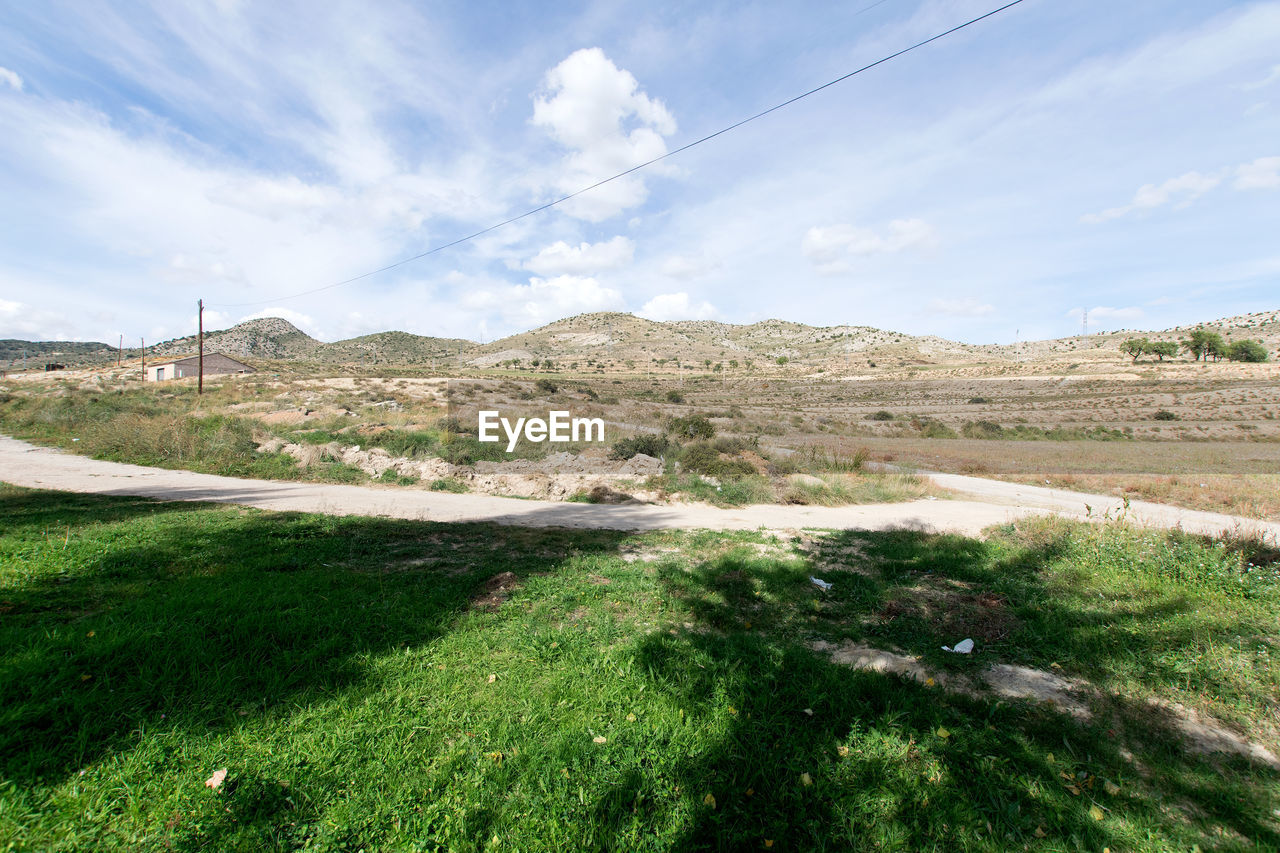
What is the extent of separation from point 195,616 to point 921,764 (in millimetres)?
5596

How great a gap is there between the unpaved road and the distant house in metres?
46.4

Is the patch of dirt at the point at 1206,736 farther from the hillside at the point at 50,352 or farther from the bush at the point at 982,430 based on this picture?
the hillside at the point at 50,352

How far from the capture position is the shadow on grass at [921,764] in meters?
2.77

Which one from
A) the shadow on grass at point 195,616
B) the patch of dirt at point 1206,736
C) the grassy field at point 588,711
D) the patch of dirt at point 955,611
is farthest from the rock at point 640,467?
the patch of dirt at point 1206,736

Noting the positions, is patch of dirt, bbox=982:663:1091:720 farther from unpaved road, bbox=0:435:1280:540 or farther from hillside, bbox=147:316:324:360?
hillside, bbox=147:316:324:360

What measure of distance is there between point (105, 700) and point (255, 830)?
1612 millimetres

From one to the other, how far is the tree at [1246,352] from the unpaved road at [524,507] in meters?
64.2

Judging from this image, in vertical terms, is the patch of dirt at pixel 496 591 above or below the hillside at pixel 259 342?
below

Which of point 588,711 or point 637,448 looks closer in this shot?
point 588,711

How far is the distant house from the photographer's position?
53.1 metres

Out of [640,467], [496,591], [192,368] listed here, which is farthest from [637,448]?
[192,368]

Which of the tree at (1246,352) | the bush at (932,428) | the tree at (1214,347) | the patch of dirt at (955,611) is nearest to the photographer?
the patch of dirt at (955,611)

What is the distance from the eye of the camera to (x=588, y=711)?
3.64m

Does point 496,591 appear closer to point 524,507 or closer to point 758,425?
point 524,507
